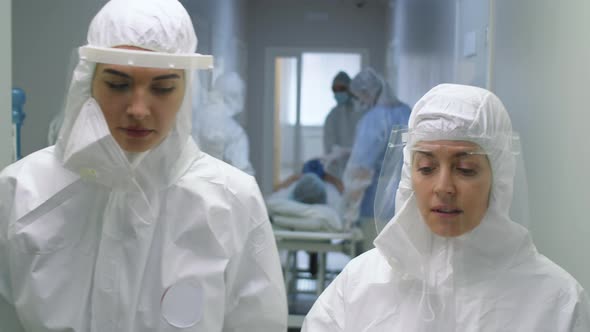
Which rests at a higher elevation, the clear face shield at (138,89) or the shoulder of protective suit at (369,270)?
the clear face shield at (138,89)

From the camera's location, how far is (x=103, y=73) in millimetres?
1358

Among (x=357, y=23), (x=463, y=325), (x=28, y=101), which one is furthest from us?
(x=357, y=23)

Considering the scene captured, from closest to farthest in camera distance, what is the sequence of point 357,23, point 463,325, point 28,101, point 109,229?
point 463,325 < point 109,229 < point 28,101 < point 357,23

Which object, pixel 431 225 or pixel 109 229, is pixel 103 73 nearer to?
pixel 109 229

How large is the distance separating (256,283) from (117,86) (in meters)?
0.51

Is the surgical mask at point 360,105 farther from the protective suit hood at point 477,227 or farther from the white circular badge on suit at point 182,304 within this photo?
the white circular badge on suit at point 182,304

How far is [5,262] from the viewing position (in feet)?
4.61

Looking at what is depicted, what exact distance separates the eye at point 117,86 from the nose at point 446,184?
0.65m

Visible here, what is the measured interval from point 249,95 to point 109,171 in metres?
2.24

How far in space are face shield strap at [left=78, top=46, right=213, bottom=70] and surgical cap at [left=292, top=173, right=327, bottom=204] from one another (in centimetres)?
230

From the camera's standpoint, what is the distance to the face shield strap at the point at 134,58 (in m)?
1.32

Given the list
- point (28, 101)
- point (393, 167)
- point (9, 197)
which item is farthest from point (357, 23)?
point (9, 197)

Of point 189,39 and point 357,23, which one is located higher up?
point 357,23

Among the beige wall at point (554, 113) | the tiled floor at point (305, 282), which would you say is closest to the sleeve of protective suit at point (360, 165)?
the tiled floor at point (305, 282)
